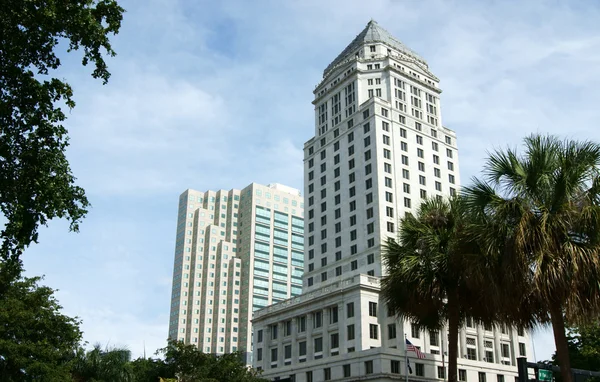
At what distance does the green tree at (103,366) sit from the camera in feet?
129

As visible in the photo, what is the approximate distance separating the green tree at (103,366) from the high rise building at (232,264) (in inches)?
5424

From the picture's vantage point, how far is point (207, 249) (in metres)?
190

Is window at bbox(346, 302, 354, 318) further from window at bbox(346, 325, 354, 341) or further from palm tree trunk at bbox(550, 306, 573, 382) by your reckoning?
palm tree trunk at bbox(550, 306, 573, 382)

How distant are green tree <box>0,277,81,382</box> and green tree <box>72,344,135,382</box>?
885mm

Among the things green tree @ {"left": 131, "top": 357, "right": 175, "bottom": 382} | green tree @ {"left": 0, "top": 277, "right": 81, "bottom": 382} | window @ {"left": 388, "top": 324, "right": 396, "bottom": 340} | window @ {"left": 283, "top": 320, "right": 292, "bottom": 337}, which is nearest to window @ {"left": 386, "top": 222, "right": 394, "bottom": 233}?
window @ {"left": 388, "top": 324, "right": 396, "bottom": 340}

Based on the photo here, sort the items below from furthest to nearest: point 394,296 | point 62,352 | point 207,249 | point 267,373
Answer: point 207,249
point 267,373
point 62,352
point 394,296

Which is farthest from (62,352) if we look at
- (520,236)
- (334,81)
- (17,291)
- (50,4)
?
(334,81)

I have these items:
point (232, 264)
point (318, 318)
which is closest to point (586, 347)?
point (318, 318)

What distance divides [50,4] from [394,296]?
20627mm

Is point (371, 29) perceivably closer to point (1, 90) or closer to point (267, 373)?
point (267, 373)

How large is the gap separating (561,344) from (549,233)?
3.69 meters

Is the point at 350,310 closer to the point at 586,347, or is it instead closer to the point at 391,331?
the point at 391,331

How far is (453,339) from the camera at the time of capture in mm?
29172

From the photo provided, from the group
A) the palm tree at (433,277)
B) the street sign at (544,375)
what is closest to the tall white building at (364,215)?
the palm tree at (433,277)
